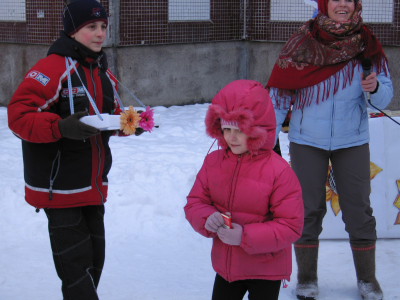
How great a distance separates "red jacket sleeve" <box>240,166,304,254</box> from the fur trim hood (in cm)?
20

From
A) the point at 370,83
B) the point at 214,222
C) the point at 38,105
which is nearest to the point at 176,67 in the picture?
the point at 370,83

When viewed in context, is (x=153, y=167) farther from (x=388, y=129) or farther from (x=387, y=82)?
(x=387, y=82)

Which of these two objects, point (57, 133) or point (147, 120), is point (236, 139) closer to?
point (147, 120)

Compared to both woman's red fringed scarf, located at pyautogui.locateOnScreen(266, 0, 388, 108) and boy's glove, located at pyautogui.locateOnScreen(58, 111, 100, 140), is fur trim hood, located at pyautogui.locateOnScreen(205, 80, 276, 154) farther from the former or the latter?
woman's red fringed scarf, located at pyautogui.locateOnScreen(266, 0, 388, 108)

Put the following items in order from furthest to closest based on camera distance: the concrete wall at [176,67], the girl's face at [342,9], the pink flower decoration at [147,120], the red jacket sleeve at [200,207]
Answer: the concrete wall at [176,67] < the girl's face at [342,9] < the pink flower decoration at [147,120] < the red jacket sleeve at [200,207]

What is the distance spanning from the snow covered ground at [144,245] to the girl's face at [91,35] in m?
1.63

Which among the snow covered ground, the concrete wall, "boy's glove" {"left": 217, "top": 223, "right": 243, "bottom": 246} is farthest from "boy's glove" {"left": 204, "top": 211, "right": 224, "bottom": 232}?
the concrete wall

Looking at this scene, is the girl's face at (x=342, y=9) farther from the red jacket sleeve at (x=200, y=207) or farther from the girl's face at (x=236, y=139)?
the red jacket sleeve at (x=200, y=207)

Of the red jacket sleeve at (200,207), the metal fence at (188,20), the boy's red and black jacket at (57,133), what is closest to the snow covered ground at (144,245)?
the boy's red and black jacket at (57,133)

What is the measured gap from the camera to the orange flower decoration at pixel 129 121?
2.39 meters

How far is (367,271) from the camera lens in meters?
3.03

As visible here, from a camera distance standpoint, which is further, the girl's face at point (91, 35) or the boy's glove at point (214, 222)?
the girl's face at point (91, 35)

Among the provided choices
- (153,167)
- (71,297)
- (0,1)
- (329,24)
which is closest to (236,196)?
(71,297)

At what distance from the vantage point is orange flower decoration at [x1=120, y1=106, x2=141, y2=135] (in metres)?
2.39
